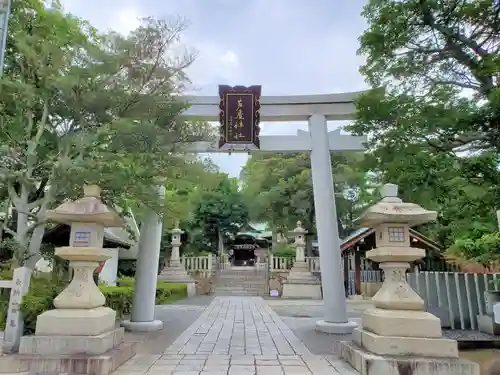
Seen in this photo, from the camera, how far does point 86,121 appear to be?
604 cm

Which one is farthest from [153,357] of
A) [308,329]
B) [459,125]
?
[459,125]

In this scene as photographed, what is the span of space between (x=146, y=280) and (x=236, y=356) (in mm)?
2924

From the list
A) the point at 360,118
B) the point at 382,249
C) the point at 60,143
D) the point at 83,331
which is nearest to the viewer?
the point at 83,331

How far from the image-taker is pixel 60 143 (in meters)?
5.89

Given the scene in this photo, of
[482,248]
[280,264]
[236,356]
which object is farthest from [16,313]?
[280,264]

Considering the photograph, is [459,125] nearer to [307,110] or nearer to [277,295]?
[307,110]

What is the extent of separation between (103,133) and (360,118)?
4.04 meters

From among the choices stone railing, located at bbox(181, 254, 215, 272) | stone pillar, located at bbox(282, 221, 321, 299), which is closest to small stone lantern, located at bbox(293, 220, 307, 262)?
stone pillar, located at bbox(282, 221, 321, 299)

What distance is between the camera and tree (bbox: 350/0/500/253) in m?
5.48

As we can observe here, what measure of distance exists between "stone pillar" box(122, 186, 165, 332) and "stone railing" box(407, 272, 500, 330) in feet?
19.2

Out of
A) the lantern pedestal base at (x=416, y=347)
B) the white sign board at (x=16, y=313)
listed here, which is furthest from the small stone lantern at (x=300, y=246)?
the white sign board at (x=16, y=313)

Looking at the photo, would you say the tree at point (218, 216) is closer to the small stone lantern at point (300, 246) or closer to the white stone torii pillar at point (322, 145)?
the small stone lantern at point (300, 246)

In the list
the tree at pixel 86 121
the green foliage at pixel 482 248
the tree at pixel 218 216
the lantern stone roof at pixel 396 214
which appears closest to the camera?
the lantern stone roof at pixel 396 214

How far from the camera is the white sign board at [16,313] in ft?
16.4
